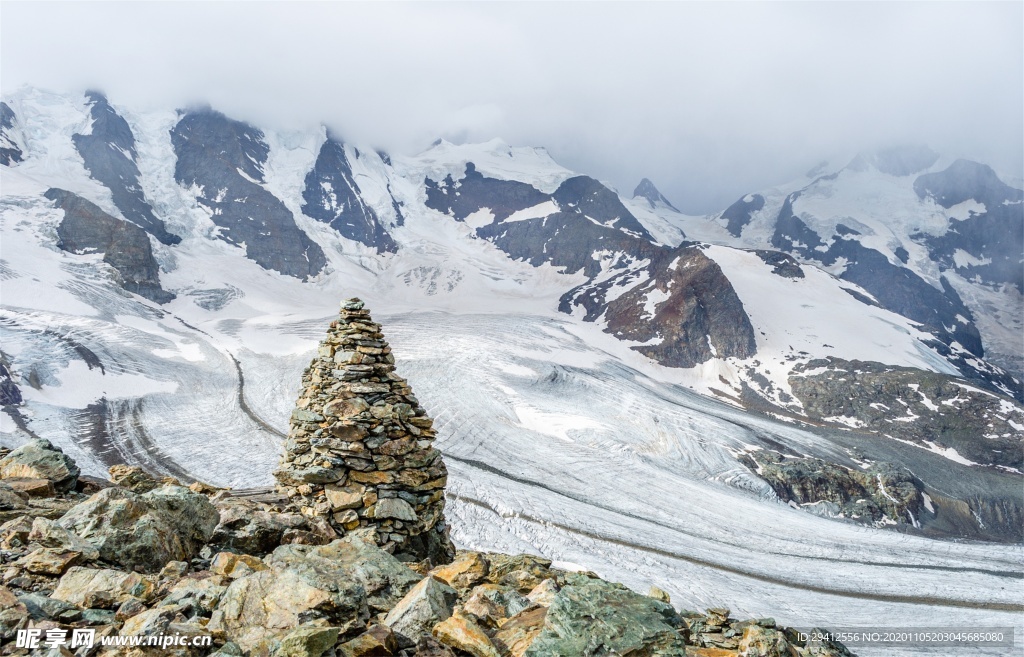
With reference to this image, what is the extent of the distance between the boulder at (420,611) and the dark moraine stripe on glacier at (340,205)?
142432 millimetres

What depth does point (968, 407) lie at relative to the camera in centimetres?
7088

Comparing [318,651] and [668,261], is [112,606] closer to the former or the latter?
[318,651]

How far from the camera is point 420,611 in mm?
5234

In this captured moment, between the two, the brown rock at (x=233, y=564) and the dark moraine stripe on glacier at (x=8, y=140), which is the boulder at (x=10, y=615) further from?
the dark moraine stripe on glacier at (x=8, y=140)

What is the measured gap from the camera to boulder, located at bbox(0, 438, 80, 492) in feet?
26.3

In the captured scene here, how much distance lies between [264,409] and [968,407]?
285 feet

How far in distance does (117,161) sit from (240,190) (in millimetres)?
26600

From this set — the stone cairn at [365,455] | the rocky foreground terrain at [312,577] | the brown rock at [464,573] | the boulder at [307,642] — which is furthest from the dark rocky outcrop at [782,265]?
the boulder at [307,642]

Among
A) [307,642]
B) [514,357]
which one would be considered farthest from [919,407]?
[307,642]

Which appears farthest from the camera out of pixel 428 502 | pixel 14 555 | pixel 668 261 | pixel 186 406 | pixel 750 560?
pixel 668 261

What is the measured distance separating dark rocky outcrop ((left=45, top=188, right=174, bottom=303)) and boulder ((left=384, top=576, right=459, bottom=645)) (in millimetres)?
99269

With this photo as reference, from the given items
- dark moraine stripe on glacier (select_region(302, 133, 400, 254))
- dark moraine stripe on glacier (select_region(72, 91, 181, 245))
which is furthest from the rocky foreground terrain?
dark moraine stripe on glacier (select_region(302, 133, 400, 254))

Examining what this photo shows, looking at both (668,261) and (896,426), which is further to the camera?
(668,261)

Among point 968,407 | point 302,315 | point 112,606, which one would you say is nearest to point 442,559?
point 112,606
